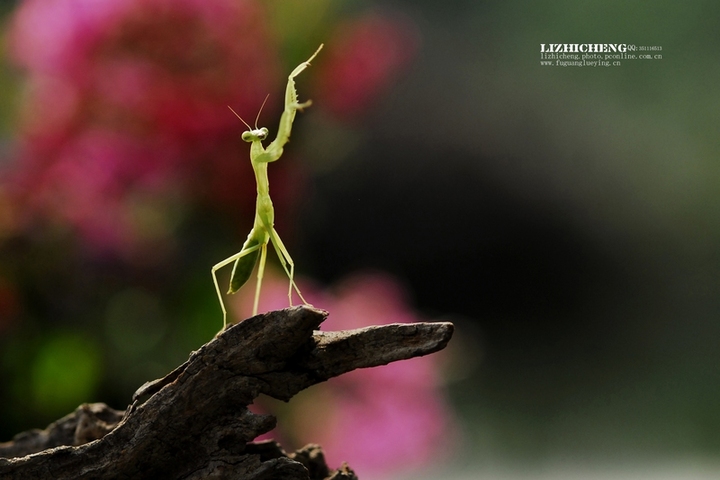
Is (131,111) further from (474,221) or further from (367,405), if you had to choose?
(474,221)

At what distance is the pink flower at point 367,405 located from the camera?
729 mm

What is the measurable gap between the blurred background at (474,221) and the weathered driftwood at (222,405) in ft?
1.40

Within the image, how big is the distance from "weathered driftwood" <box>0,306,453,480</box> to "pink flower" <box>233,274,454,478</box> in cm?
40

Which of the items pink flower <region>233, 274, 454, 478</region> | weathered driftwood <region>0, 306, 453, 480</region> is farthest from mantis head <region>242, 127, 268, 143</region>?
pink flower <region>233, 274, 454, 478</region>

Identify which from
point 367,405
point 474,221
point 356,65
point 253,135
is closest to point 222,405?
point 253,135

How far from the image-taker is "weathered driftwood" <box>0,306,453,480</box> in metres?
0.31

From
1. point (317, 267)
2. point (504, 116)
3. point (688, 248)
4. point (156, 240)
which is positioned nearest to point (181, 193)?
point (156, 240)

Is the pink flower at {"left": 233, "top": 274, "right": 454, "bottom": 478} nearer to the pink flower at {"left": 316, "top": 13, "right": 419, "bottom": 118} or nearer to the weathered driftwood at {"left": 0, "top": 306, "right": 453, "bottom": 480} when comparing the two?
the pink flower at {"left": 316, "top": 13, "right": 419, "bottom": 118}

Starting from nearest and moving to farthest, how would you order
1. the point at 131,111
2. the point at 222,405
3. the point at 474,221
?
the point at 222,405, the point at 131,111, the point at 474,221

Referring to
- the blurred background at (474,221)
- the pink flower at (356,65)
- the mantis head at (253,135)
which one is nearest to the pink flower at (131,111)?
the blurred background at (474,221)

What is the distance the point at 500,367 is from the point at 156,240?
2.04ft

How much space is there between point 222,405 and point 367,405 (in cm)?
44

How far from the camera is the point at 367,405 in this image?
73 centimetres

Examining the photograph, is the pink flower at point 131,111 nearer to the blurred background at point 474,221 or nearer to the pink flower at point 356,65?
the blurred background at point 474,221
